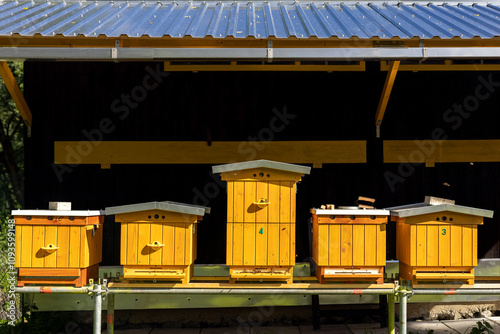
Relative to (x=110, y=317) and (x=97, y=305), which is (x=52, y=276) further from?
(x=110, y=317)

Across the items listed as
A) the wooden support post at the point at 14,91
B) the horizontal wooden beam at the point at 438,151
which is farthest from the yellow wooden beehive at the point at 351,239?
the wooden support post at the point at 14,91

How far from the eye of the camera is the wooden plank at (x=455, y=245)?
4.48 m

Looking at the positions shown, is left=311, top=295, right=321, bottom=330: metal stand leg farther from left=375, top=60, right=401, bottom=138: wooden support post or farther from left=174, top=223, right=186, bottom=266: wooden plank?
left=375, top=60, right=401, bottom=138: wooden support post

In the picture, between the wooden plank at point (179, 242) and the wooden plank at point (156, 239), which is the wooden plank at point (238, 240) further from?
the wooden plank at point (156, 239)

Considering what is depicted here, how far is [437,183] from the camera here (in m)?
6.31

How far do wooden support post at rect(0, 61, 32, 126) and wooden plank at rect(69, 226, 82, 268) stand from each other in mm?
2071

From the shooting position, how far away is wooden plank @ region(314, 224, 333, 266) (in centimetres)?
451

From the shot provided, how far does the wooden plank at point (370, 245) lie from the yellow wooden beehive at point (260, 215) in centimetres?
77

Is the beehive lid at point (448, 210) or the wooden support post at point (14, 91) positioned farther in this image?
the wooden support post at point (14, 91)

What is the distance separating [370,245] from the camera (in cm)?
450

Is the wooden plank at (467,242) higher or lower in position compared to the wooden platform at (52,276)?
higher

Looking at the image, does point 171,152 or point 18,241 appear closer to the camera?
point 18,241

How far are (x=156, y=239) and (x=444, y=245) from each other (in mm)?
3008

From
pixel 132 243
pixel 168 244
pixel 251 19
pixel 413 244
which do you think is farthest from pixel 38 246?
pixel 413 244
